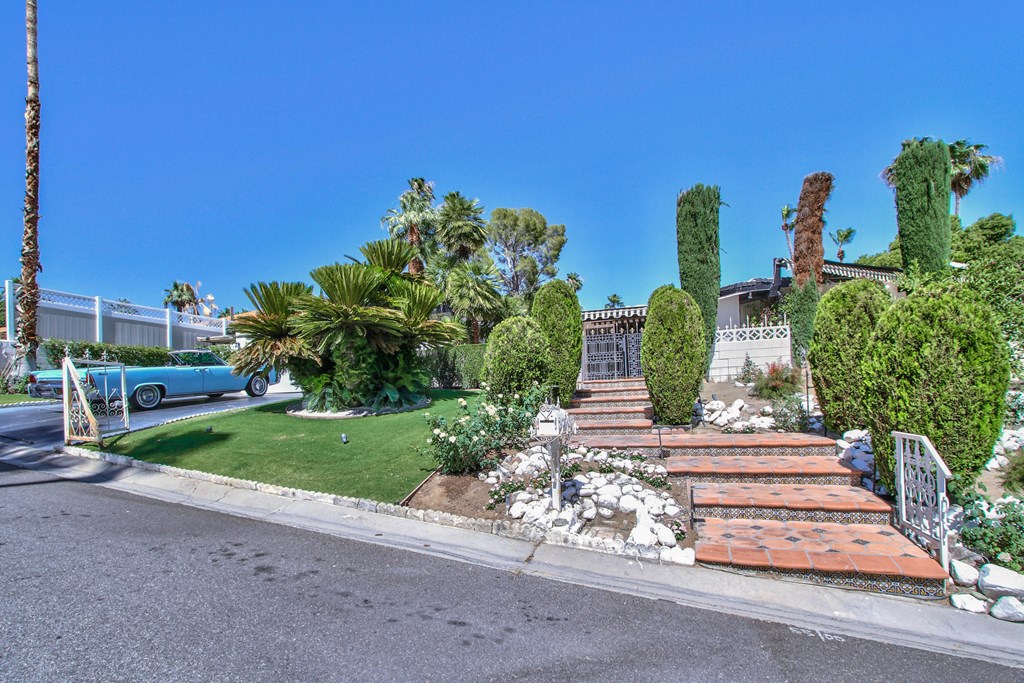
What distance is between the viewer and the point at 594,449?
662 cm

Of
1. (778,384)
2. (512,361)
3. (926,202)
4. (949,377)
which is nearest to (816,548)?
(949,377)

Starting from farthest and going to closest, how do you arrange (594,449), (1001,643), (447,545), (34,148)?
(34,148) < (594,449) < (447,545) < (1001,643)

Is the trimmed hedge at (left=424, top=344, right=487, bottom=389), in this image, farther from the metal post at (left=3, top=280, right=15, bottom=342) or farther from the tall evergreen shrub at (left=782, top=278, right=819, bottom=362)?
the metal post at (left=3, top=280, right=15, bottom=342)

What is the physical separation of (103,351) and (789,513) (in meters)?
23.8

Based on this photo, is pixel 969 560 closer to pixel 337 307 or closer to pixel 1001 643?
pixel 1001 643

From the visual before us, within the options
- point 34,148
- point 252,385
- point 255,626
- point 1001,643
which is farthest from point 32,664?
point 34,148

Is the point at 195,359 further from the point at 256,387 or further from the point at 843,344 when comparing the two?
the point at 843,344

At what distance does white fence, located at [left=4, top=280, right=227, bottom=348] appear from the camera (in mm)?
21016

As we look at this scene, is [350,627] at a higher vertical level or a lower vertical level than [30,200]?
lower

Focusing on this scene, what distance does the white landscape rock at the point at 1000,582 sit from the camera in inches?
130

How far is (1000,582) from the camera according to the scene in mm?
3354

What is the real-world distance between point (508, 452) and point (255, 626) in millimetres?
3901

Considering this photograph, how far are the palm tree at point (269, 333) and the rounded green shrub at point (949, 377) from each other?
920cm

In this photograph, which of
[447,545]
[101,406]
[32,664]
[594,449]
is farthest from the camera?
[101,406]
